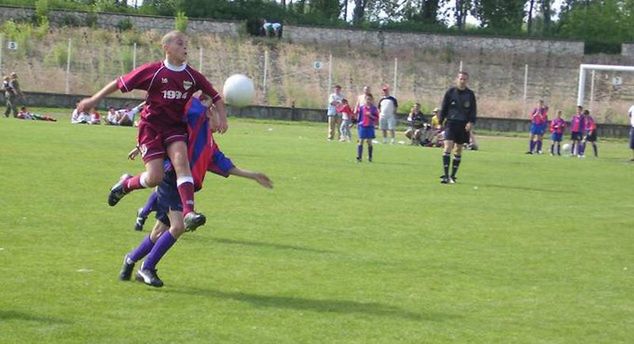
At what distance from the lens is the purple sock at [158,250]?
29.7ft

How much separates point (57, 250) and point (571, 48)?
6712cm

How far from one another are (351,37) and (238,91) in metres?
60.6

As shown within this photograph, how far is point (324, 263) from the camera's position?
1062 centimetres

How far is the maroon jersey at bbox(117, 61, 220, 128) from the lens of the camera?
927 cm

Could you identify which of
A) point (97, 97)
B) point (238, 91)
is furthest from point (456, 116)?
point (97, 97)

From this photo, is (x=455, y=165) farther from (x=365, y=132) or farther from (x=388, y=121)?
(x=388, y=121)

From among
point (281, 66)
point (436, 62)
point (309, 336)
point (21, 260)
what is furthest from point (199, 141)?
point (436, 62)

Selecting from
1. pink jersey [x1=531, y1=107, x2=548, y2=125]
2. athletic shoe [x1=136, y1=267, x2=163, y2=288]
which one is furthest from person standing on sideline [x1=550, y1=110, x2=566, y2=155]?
athletic shoe [x1=136, y1=267, x2=163, y2=288]

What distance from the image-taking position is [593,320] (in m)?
8.48

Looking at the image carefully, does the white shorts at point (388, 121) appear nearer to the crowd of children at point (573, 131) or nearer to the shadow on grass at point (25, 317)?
the crowd of children at point (573, 131)

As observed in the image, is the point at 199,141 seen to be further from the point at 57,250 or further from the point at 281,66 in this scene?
the point at 281,66

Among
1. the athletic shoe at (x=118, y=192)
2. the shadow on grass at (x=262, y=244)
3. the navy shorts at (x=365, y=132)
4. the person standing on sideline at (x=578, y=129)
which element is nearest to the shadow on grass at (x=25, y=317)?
the athletic shoe at (x=118, y=192)

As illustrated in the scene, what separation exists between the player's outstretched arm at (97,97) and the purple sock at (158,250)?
3.98 ft

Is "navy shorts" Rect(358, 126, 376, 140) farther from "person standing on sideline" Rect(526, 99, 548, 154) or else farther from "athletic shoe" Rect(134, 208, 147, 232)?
"athletic shoe" Rect(134, 208, 147, 232)
